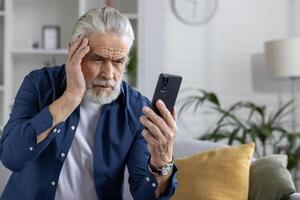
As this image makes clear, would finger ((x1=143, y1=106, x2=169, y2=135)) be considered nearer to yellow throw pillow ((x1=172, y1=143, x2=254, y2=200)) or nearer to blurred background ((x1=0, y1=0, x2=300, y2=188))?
yellow throw pillow ((x1=172, y1=143, x2=254, y2=200))

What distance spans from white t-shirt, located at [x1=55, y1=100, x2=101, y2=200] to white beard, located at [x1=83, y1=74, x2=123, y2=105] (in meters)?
0.11

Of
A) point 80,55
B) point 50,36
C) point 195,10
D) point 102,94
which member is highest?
point 195,10

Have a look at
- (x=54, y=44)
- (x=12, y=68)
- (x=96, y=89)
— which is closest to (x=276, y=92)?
(x=54, y=44)

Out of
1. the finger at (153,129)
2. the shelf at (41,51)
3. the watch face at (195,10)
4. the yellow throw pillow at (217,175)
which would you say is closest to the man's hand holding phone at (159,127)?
the finger at (153,129)

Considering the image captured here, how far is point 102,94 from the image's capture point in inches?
59.8

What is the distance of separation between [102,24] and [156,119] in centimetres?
33

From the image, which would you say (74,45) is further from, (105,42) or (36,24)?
(36,24)

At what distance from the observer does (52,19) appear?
3.75 metres

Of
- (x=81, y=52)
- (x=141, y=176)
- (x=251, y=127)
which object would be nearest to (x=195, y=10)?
(x=251, y=127)

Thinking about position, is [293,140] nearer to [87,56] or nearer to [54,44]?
[54,44]

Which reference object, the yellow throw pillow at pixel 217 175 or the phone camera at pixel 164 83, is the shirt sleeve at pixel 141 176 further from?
the yellow throw pillow at pixel 217 175

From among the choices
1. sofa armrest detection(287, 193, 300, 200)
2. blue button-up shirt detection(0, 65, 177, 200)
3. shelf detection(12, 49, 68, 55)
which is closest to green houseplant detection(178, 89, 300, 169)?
shelf detection(12, 49, 68, 55)

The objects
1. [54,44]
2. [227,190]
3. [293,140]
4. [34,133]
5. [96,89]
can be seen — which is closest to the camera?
[34,133]

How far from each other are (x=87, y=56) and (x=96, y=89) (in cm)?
10
